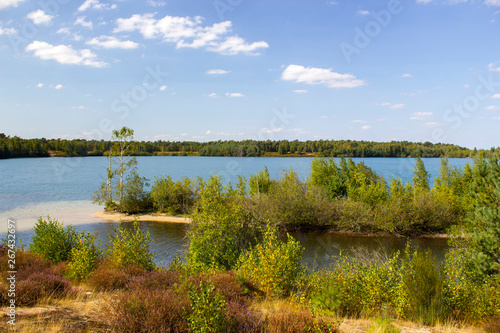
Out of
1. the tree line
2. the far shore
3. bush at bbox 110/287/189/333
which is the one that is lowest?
the far shore

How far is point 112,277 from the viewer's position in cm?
1055

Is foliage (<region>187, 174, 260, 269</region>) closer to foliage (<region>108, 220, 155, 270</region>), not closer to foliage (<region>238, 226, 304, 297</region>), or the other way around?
foliage (<region>108, 220, 155, 270</region>)

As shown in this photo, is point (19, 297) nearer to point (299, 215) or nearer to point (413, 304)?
point (413, 304)

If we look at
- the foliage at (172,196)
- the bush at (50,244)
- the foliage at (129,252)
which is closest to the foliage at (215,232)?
the foliage at (129,252)

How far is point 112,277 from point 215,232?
5219 millimetres

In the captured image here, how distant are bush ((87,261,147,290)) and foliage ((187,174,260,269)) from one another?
356cm

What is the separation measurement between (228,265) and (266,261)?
487cm

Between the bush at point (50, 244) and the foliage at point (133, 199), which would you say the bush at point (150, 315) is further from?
the foliage at point (133, 199)

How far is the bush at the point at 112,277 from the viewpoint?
10414mm

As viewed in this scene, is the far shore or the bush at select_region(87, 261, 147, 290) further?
the far shore

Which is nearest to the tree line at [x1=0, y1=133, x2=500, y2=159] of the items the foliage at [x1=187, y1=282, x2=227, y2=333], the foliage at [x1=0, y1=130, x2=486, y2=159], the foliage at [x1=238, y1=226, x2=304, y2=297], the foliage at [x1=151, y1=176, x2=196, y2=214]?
the foliage at [x1=0, y1=130, x2=486, y2=159]

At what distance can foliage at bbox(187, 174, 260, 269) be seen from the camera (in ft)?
48.1

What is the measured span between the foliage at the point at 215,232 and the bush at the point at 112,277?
3562 millimetres

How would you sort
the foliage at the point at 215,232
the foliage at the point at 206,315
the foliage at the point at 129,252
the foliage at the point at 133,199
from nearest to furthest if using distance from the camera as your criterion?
the foliage at the point at 206,315
the foliage at the point at 129,252
the foliage at the point at 215,232
the foliage at the point at 133,199
